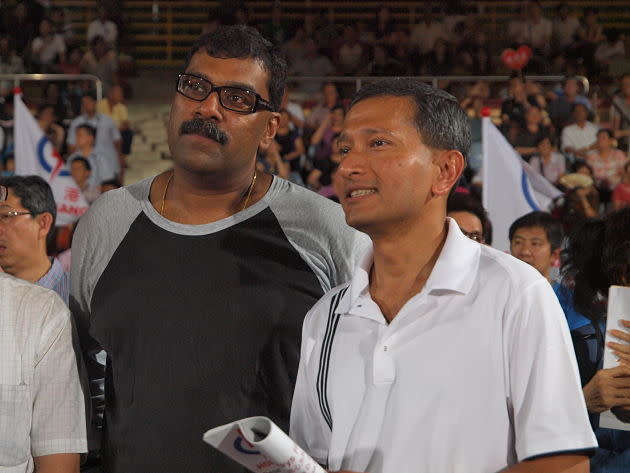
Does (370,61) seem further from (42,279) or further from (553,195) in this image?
(42,279)

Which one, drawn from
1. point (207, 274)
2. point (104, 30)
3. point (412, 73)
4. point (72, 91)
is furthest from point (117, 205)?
point (104, 30)

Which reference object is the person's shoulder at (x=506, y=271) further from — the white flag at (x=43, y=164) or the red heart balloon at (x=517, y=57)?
the red heart balloon at (x=517, y=57)

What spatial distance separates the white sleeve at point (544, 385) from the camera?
1665 millimetres

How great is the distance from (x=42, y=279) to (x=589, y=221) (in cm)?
250

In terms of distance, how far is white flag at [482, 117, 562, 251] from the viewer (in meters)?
6.09

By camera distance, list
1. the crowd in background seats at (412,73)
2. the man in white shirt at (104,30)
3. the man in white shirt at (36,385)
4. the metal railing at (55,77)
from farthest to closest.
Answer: the man in white shirt at (104,30) < the metal railing at (55,77) < the crowd in background seats at (412,73) < the man in white shirt at (36,385)

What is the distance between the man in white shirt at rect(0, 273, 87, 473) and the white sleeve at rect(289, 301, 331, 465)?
20.9 inches

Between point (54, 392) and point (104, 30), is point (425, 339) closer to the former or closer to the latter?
point (54, 392)

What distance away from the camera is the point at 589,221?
113 inches

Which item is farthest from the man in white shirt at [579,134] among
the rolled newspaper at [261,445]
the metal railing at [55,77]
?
the rolled newspaper at [261,445]

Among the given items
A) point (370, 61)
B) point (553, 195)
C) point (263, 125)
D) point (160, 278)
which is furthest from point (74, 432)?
point (370, 61)

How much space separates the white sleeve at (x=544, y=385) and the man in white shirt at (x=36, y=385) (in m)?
0.99

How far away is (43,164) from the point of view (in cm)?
762

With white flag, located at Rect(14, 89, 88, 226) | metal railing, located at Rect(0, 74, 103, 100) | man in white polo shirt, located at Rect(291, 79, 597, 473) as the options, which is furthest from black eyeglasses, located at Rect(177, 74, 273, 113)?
metal railing, located at Rect(0, 74, 103, 100)
